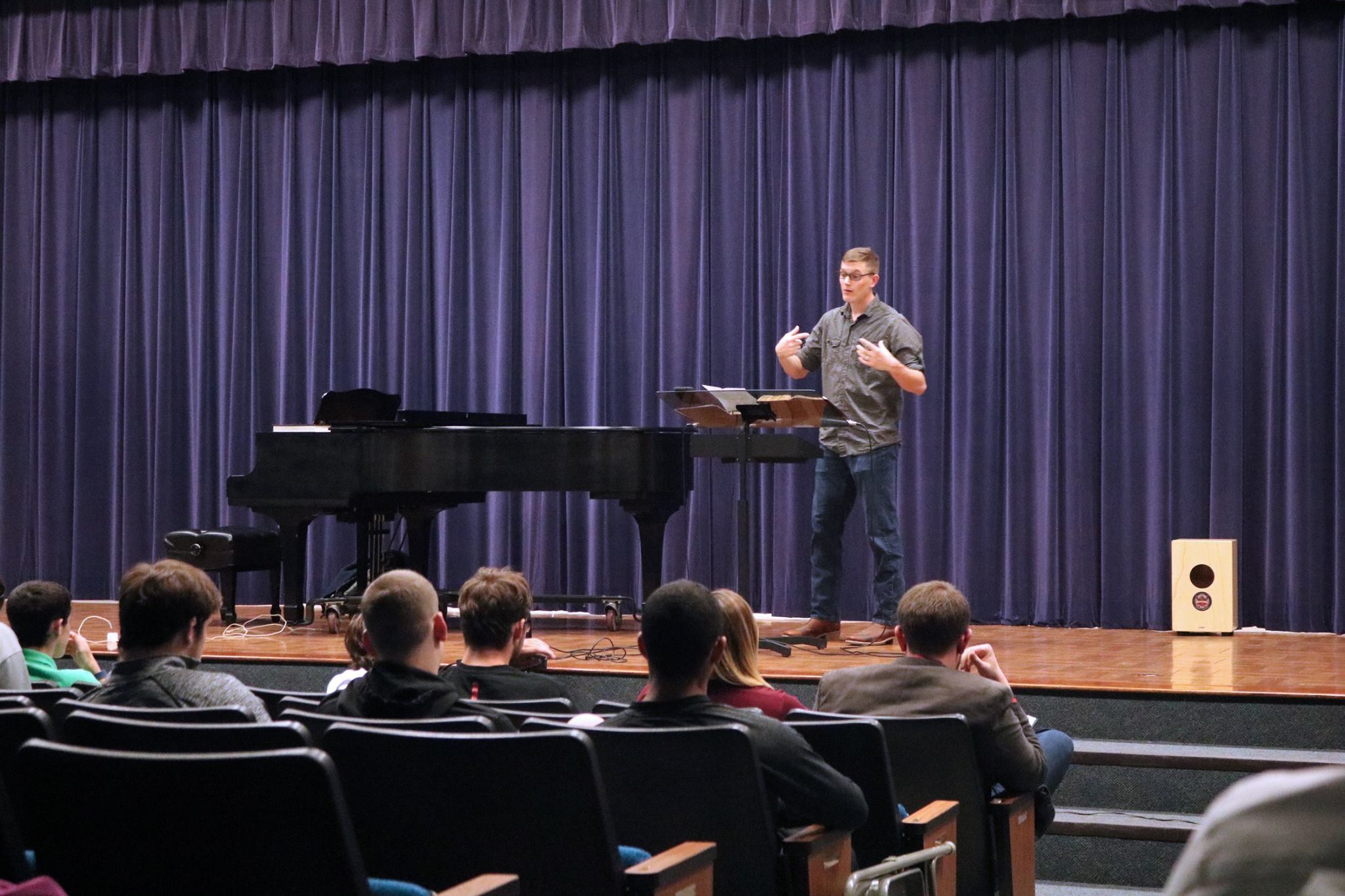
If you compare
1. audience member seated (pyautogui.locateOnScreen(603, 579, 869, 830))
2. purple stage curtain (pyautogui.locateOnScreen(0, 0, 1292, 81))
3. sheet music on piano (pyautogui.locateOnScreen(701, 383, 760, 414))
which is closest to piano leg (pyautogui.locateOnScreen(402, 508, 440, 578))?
sheet music on piano (pyautogui.locateOnScreen(701, 383, 760, 414))

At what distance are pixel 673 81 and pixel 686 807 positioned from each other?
23.6ft

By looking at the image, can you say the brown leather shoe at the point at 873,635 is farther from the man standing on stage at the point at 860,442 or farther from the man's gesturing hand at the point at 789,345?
the man's gesturing hand at the point at 789,345

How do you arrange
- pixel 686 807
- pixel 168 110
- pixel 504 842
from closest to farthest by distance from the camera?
1. pixel 504 842
2. pixel 686 807
3. pixel 168 110

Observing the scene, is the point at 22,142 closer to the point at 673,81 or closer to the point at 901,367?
the point at 673,81

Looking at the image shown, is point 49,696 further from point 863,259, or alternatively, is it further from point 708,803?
point 863,259

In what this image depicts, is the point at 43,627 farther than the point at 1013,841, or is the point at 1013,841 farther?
the point at 43,627

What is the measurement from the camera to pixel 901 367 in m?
6.59

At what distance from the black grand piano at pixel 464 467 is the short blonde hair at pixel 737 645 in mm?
3612

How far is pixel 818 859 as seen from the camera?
270 centimetres

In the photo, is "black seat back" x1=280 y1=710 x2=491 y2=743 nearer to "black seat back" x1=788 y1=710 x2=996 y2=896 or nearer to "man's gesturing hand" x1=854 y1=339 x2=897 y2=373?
"black seat back" x1=788 y1=710 x2=996 y2=896

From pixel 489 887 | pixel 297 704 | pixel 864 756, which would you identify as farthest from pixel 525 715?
pixel 489 887

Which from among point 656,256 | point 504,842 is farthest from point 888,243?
point 504,842

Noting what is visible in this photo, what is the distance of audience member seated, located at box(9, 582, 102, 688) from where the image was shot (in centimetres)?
397

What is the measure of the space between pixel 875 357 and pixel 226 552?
367cm
